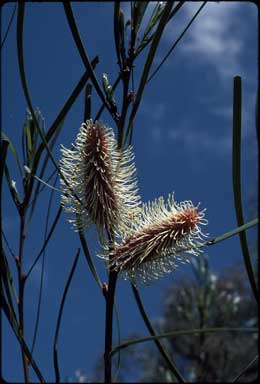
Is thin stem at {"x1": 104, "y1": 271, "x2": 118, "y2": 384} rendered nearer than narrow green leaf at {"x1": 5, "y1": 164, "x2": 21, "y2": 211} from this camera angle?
Yes

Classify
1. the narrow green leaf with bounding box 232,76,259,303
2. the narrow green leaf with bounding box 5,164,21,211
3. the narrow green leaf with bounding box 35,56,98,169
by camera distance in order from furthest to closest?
the narrow green leaf with bounding box 5,164,21,211, the narrow green leaf with bounding box 35,56,98,169, the narrow green leaf with bounding box 232,76,259,303

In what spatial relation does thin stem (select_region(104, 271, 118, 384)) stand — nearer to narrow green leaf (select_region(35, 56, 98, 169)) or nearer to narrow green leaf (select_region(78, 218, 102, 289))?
narrow green leaf (select_region(78, 218, 102, 289))

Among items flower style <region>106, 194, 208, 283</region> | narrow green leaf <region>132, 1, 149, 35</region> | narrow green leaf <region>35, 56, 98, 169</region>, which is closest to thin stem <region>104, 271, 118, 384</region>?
flower style <region>106, 194, 208, 283</region>

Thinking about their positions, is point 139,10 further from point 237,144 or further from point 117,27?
point 237,144

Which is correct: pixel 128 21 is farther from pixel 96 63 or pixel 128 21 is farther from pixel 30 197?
pixel 30 197

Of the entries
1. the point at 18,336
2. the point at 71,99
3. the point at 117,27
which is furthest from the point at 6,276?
the point at 117,27

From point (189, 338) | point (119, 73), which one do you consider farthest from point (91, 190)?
point (189, 338)

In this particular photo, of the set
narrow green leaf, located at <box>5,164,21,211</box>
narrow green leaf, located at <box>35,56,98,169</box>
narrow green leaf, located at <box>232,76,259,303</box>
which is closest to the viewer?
narrow green leaf, located at <box>232,76,259,303</box>

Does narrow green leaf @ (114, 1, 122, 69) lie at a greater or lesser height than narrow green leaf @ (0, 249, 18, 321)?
greater
